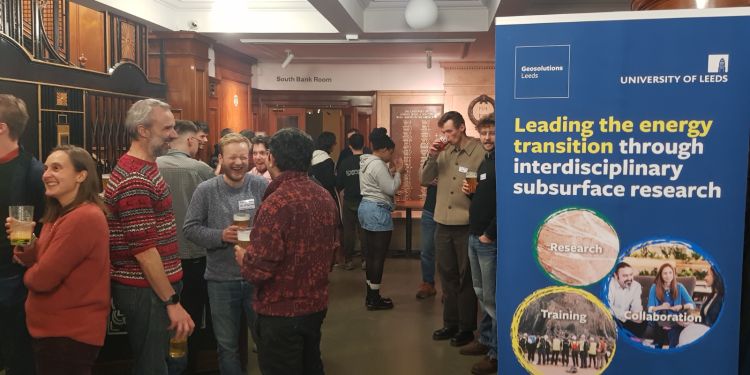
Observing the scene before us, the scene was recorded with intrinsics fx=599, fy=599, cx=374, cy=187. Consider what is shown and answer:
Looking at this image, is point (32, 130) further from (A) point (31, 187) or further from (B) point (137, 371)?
(B) point (137, 371)

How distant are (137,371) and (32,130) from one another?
8.06 ft

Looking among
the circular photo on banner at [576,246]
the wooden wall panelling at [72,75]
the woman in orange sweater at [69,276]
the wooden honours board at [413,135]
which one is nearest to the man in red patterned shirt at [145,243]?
the woman in orange sweater at [69,276]

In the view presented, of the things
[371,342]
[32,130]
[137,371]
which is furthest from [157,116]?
[371,342]

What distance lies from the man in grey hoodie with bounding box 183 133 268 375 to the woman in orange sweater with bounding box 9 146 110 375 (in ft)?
2.40

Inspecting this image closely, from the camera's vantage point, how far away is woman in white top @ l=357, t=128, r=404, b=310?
508 centimetres

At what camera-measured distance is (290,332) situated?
7.32ft

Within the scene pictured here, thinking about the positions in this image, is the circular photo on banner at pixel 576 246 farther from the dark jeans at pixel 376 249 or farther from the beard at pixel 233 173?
the dark jeans at pixel 376 249

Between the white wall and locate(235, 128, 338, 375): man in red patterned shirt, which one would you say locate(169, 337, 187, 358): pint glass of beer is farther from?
the white wall

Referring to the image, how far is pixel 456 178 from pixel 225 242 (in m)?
1.79

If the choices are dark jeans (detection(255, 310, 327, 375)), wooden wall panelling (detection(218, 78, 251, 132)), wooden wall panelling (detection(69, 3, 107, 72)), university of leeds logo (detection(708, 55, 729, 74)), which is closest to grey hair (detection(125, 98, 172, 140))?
dark jeans (detection(255, 310, 327, 375))

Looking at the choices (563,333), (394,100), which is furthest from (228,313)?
(394,100)

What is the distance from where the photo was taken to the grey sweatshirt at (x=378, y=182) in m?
5.08

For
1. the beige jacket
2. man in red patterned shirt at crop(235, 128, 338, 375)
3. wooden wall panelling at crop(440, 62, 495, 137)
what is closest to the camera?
man in red patterned shirt at crop(235, 128, 338, 375)

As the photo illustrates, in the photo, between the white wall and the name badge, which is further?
the white wall
